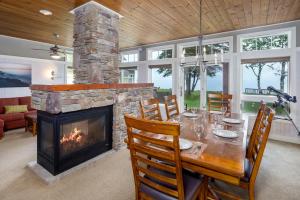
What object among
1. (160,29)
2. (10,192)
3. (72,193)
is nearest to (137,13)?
(160,29)

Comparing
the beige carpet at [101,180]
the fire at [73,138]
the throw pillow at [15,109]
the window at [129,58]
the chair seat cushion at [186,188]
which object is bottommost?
the beige carpet at [101,180]

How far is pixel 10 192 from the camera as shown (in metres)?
2.09

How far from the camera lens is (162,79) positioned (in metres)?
5.96

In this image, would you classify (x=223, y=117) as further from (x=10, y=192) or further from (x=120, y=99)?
(x=10, y=192)

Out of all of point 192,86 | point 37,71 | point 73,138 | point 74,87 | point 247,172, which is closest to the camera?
point 247,172

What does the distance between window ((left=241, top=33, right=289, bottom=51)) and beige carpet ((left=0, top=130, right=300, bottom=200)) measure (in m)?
2.48

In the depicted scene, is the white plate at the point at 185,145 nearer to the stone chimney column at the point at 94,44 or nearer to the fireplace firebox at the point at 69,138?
the fireplace firebox at the point at 69,138

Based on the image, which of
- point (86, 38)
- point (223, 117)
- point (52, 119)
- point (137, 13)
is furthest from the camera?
point (137, 13)

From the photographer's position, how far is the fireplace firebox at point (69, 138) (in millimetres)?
2422

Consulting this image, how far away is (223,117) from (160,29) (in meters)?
2.86

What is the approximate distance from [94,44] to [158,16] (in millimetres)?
1504

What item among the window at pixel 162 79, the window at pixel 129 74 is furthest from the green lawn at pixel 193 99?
the window at pixel 129 74

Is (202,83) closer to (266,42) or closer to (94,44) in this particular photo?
(266,42)

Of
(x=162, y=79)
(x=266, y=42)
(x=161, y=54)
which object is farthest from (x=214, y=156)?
(x=161, y=54)
